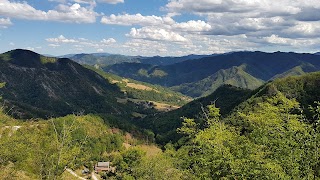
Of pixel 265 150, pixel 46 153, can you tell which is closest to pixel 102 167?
pixel 46 153

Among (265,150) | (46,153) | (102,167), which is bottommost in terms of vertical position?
(102,167)

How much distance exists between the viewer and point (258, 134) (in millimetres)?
25312

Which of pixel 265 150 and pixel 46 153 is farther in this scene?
pixel 46 153

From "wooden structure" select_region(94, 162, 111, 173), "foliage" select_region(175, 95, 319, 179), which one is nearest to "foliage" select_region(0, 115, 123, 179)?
"foliage" select_region(175, 95, 319, 179)

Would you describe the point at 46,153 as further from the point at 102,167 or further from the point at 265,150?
the point at 102,167

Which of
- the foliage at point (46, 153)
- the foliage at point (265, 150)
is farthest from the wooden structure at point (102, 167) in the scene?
the foliage at point (265, 150)

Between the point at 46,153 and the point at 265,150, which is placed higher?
the point at 265,150

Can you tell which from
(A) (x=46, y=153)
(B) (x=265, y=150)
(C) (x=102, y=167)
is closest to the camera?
(B) (x=265, y=150)

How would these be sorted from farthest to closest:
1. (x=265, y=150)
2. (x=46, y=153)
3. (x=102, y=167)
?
1. (x=102, y=167)
2. (x=46, y=153)
3. (x=265, y=150)

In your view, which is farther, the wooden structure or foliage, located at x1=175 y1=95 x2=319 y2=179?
the wooden structure

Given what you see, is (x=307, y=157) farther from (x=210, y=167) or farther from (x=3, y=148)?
(x=3, y=148)

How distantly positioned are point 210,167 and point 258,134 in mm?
4777

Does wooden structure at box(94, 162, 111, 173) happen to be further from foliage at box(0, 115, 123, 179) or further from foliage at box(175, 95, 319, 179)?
foliage at box(175, 95, 319, 179)

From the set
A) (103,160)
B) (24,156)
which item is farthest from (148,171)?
(103,160)
